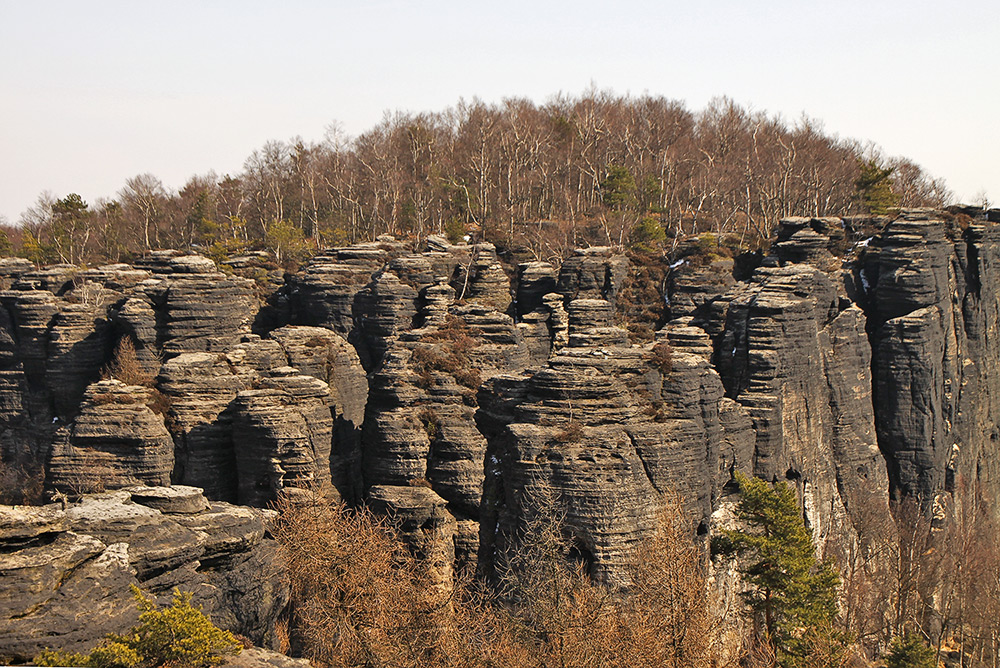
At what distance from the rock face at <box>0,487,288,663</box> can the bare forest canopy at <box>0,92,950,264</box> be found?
5001 cm

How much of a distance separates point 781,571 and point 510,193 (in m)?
56.7

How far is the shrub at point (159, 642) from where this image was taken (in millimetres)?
18891

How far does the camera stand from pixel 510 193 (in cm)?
8544

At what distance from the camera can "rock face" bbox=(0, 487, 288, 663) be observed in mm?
19453

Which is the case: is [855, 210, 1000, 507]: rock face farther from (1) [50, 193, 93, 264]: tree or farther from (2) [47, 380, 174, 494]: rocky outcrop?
(1) [50, 193, 93, 264]: tree

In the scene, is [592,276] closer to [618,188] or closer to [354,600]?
[618,188]

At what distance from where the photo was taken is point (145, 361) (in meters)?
48.9

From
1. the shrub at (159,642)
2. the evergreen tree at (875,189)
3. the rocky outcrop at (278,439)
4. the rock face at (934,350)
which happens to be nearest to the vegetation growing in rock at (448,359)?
the rocky outcrop at (278,439)

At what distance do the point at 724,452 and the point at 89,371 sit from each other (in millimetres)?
33846

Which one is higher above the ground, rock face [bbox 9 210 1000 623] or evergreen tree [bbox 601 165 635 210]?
evergreen tree [bbox 601 165 635 210]

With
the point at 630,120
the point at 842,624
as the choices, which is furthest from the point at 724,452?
the point at 630,120

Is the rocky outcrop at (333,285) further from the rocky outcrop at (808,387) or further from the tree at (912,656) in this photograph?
the tree at (912,656)

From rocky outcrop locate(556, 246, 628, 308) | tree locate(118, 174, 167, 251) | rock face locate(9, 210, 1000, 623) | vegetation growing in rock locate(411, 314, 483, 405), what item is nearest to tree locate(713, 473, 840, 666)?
rock face locate(9, 210, 1000, 623)

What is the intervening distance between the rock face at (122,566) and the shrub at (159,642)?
594 mm
